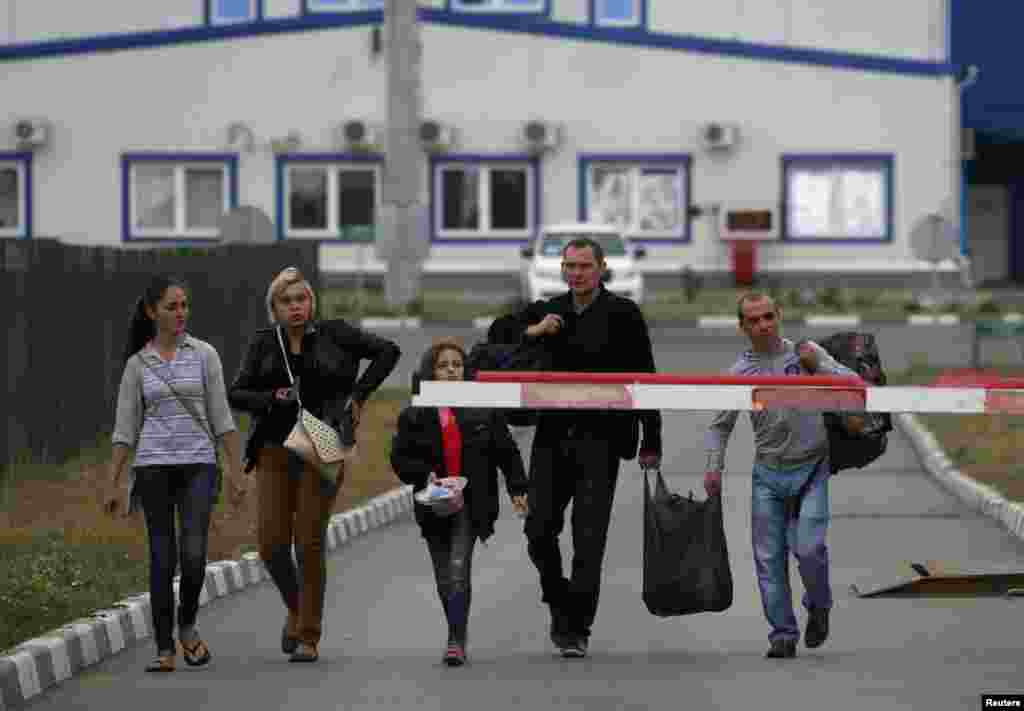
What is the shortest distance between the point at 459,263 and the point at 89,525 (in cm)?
3598

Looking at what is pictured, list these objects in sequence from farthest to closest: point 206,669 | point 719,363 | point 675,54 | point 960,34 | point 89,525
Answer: point 960,34 < point 675,54 < point 719,363 < point 89,525 < point 206,669

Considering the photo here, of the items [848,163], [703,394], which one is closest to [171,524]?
[703,394]

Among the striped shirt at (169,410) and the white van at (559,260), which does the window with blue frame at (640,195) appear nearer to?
the white van at (559,260)

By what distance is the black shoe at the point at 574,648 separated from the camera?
11.7 meters

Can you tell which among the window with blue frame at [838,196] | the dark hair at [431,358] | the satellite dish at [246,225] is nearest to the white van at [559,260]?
the window with blue frame at [838,196]

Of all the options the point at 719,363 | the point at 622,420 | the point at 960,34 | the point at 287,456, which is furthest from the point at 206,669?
the point at 960,34

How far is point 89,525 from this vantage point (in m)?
16.8

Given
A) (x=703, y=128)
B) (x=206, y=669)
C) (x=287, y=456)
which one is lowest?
(x=206, y=669)

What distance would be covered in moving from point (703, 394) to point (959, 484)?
10.4m

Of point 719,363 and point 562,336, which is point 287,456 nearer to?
point 562,336

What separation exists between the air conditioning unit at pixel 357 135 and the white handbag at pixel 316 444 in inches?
1582

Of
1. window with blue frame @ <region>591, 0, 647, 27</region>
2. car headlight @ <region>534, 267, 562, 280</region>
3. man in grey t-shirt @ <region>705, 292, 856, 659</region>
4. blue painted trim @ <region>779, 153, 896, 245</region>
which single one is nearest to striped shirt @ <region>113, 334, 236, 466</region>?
man in grey t-shirt @ <region>705, 292, 856, 659</region>

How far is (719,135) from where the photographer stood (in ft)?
168

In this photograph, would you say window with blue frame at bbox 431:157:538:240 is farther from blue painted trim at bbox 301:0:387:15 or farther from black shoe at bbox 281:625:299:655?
black shoe at bbox 281:625:299:655
